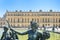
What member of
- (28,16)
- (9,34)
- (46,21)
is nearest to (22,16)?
(28,16)

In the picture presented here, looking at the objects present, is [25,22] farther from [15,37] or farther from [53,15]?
[15,37]

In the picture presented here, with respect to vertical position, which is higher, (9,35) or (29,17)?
(9,35)

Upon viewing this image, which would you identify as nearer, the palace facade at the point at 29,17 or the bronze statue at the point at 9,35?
the bronze statue at the point at 9,35

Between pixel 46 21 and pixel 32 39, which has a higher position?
pixel 32 39

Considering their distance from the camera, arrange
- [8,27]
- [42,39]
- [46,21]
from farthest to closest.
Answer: [46,21] → [8,27] → [42,39]

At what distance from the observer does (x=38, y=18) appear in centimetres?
13475

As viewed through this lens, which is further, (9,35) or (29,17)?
(29,17)

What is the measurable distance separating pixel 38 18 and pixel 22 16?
25.5ft

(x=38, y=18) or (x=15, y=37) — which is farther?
(x=38, y=18)

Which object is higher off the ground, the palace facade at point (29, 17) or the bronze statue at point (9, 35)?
the bronze statue at point (9, 35)

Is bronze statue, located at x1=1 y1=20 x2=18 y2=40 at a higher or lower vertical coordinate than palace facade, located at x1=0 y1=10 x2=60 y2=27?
higher

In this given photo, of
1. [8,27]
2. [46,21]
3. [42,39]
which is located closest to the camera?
[42,39]

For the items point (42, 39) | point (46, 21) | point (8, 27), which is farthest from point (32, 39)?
point (46, 21)

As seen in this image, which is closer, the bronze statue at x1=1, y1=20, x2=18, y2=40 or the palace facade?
the bronze statue at x1=1, y1=20, x2=18, y2=40
